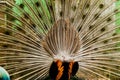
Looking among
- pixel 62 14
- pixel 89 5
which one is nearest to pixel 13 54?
pixel 62 14

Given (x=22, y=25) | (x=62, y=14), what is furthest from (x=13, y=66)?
(x=62, y=14)

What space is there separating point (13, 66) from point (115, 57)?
1249mm

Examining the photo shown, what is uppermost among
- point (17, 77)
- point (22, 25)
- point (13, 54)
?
point (22, 25)

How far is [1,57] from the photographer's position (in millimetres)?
3969

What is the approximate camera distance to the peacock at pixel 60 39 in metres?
4.05

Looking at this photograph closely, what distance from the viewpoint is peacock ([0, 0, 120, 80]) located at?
4.05 metres

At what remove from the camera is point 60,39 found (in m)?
4.21

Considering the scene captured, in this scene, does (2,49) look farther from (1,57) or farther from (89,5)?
(89,5)

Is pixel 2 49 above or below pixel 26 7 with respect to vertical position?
below

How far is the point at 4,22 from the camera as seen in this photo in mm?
4016

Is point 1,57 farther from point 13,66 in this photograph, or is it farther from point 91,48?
point 91,48

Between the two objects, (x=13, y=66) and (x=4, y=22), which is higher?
(x=4, y=22)

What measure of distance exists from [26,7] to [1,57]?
0.64 meters

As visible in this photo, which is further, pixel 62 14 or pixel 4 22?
pixel 62 14
